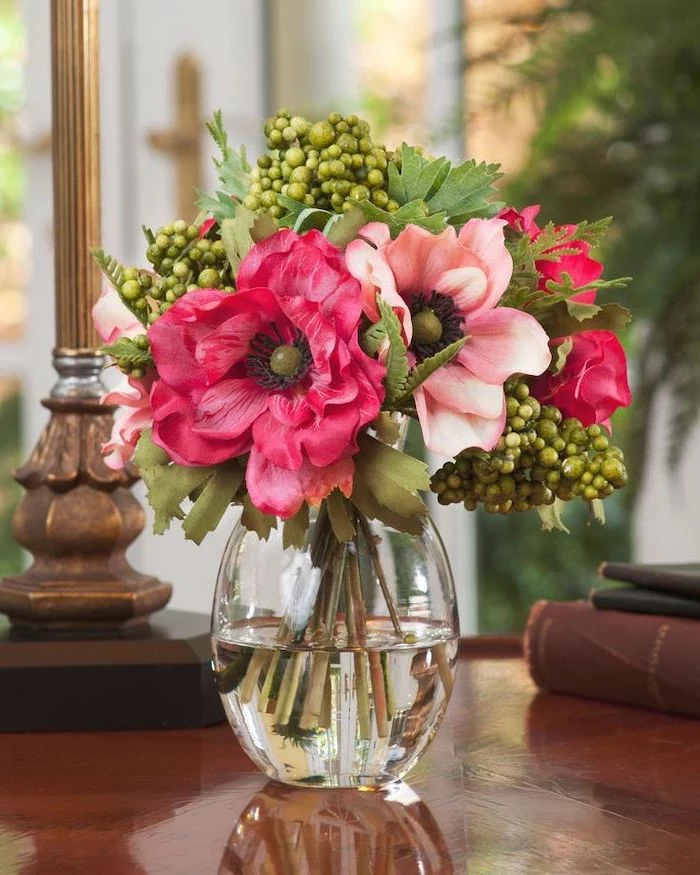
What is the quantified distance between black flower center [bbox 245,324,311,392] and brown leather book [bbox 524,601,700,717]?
0.35 metres

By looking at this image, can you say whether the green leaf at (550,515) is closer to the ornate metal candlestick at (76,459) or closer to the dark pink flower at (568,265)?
the dark pink flower at (568,265)

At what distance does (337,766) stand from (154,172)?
1418 millimetres

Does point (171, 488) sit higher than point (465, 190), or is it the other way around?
point (465, 190)

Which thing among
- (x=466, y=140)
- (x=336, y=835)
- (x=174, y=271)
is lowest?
(x=336, y=835)

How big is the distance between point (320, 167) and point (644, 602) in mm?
380

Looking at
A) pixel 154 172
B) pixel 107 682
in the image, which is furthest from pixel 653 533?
pixel 107 682

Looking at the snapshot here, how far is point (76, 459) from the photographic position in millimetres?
797

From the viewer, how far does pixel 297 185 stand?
550 mm

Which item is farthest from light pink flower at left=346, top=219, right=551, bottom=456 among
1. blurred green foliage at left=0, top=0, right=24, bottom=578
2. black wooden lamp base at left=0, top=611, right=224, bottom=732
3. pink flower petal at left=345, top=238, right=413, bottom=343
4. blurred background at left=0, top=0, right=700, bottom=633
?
blurred green foliage at left=0, top=0, right=24, bottom=578

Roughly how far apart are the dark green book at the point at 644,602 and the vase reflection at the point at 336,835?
0.81 feet

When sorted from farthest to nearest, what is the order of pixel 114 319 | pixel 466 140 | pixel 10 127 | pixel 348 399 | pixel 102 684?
pixel 466 140 → pixel 10 127 → pixel 102 684 → pixel 114 319 → pixel 348 399

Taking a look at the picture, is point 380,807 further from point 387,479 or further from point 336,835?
point 387,479

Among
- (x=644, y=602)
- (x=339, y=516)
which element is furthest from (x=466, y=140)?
(x=339, y=516)

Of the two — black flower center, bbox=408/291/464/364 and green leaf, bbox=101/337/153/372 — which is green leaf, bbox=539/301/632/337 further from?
green leaf, bbox=101/337/153/372
